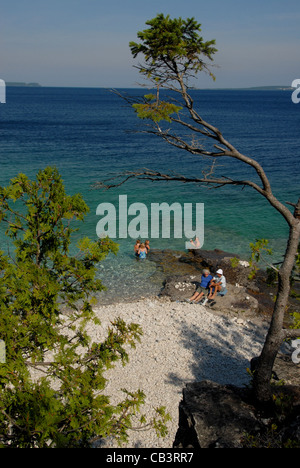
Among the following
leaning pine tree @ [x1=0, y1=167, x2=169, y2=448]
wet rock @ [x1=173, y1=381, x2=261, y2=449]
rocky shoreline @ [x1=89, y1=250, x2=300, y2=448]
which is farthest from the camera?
rocky shoreline @ [x1=89, y1=250, x2=300, y2=448]

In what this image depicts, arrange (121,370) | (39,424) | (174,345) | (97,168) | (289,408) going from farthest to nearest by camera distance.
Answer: (97,168), (174,345), (121,370), (289,408), (39,424)

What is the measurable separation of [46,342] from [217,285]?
1268cm

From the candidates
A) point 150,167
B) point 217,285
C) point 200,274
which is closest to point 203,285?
point 217,285

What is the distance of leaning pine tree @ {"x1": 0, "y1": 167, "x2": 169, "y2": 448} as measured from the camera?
182 inches

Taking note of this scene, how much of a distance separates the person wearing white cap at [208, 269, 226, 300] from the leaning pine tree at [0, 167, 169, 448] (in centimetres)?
1166

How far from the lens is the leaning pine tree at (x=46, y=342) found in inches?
182

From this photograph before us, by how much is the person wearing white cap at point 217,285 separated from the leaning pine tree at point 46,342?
38.3 ft

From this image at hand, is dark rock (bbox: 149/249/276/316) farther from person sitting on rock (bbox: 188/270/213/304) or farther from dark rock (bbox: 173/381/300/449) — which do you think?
dark rock (bbox: 173/381/300/449)

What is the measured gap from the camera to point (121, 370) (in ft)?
37.6

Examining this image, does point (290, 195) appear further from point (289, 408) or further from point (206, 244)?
point (289, 408)

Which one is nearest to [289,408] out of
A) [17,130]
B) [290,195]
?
[290,195]

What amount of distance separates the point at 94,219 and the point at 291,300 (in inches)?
649

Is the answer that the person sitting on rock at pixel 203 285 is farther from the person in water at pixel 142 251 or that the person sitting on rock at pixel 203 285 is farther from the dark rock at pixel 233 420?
the dark rock at pixel 233 420

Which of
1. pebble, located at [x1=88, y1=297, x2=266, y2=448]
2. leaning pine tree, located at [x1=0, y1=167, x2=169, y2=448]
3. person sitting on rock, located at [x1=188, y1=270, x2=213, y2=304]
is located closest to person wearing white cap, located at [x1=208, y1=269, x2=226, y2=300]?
person sitting on rock, located at [x1=188, y1=270, x2=213, y2=304]
